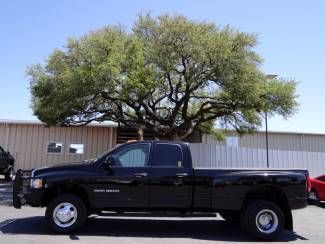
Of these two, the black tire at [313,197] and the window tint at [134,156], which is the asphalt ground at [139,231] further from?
the black tire at [313,197]

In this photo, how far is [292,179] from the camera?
383 inches

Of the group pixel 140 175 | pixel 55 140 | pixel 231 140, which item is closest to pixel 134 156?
pixel 140 175

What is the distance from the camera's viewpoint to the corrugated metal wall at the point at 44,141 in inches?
1191

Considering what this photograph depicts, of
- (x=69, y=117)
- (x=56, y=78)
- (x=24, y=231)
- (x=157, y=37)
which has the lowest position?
(x=24, y=231)

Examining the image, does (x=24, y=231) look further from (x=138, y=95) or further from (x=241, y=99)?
(x=241, y=99)

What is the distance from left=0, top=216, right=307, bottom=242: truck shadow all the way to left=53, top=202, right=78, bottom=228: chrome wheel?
0.27 m

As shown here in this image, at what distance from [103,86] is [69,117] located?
→ 4.96m

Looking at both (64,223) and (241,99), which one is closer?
(64,223)

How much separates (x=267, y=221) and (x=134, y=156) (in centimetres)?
319

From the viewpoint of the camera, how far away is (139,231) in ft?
32.7

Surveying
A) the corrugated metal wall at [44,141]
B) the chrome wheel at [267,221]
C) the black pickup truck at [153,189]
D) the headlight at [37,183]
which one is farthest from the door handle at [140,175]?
the corrugated metal wall at [44,141]

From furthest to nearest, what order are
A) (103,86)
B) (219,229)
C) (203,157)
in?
(203,157) → (103,86) → (219,229)

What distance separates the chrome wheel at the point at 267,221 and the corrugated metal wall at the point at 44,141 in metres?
21.5

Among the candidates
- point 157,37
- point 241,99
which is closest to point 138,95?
point 157,37
